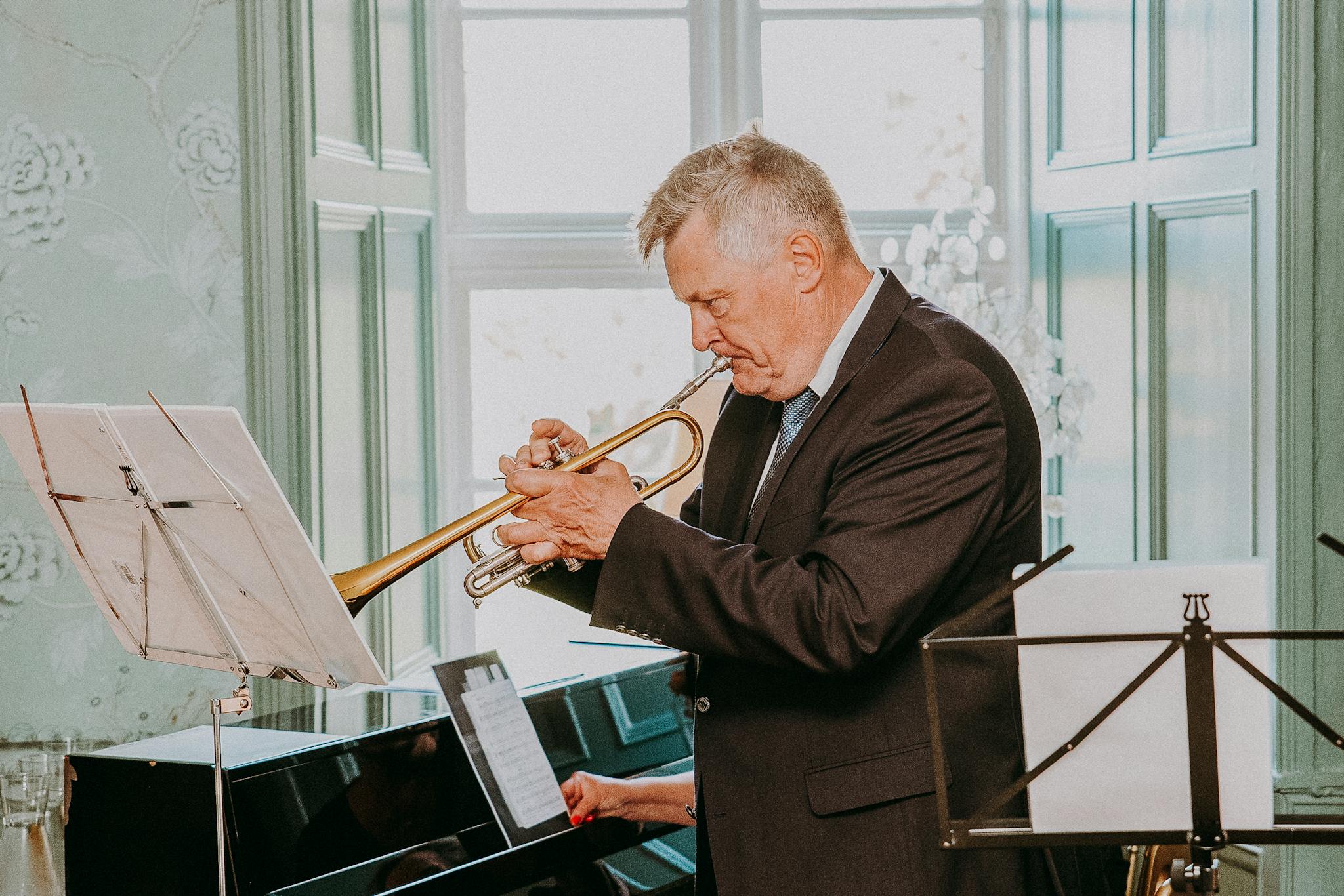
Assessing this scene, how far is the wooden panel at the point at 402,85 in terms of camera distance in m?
3.14

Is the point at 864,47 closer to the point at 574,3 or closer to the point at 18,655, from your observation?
the point at 574,3

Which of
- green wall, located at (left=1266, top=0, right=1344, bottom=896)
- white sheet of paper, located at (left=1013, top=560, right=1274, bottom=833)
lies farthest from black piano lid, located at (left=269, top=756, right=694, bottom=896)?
green wall, located at (left=1266, top=0, right=1344, bottom=896)

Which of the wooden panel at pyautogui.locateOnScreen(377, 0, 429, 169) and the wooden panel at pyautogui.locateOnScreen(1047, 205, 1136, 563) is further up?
the wooden panel at pyautogui.locateOnScreen(377, 0, 429, 169)

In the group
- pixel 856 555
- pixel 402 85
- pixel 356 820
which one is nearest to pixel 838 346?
pixel 856 555

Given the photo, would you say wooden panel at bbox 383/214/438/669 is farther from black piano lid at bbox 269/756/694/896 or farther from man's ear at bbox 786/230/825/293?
man's ear at bbox 786/230/825/293

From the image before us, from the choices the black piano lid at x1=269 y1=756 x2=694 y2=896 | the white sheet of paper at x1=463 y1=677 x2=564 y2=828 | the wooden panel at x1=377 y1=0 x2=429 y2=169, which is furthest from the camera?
the wooden panel at x1=377 y1=0 x2=429 y2=169

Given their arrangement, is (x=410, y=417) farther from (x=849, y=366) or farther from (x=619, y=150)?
(x=849, y=366)

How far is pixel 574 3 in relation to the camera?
138 inches

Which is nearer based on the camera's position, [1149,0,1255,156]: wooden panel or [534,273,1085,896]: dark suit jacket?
[534,273,1085,896]: dark suit jacket

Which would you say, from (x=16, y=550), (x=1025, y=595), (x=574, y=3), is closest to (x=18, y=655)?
(x=16, y=550)

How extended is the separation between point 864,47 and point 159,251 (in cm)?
179

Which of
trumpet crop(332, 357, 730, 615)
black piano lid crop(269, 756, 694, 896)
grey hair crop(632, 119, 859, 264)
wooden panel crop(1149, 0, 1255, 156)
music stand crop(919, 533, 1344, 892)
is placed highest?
wooden panel crop(1149, 0, 1255, 156)

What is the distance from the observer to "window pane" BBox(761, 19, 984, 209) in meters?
3.55

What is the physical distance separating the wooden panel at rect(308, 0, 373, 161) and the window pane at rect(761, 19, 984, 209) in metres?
1.03
